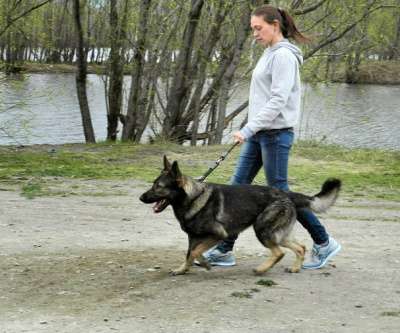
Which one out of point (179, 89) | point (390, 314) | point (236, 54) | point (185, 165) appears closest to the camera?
point (390, 314)

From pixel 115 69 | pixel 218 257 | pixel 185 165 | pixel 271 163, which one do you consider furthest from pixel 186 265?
pixel 115 69

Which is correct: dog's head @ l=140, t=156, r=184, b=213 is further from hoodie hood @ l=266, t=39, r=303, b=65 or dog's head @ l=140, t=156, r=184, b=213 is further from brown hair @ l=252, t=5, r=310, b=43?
brown hair @ l=252, t=5, r=310, b=43

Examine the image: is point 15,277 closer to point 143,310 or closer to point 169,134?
point 143,310

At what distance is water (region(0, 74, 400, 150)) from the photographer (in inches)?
671

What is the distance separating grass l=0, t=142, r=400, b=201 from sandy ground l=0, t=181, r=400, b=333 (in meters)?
2.74

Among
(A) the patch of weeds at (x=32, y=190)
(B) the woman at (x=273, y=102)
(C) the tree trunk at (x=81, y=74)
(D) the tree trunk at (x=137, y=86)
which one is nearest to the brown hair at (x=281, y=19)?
(B) the woman at (x=273, y=102)

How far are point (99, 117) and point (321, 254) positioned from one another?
945 inches

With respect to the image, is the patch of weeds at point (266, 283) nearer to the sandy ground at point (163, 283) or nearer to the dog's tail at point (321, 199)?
the sandy ground at point (163, 283)

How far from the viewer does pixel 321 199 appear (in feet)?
21.4

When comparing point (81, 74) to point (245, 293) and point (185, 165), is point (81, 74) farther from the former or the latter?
point (245, 293)

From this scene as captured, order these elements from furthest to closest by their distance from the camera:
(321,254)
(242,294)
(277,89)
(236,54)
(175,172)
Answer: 1. (236,54)
2. (321,254)
3. (175,172)
4. (277,89)
5. (242,294)

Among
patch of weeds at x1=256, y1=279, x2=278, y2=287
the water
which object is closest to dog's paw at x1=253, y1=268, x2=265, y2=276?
patch of weeds at x1=256, y1=279, x2=278, y2=287

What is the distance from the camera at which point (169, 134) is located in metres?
20.2

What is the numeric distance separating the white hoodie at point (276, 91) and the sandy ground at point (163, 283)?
1.38 metres
